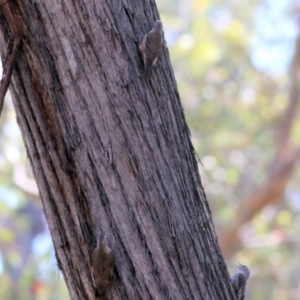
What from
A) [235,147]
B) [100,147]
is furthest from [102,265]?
[235,147]

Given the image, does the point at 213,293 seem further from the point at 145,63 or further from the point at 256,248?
the point at 256,248

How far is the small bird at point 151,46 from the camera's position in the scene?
97cm

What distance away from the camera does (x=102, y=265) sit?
0.93 m

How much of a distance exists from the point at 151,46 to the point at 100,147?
0.62 ft

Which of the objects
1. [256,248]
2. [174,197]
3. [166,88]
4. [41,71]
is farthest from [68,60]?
[256,248]

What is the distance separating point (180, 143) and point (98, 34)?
0.77ft

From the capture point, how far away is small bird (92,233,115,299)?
0.92 meters

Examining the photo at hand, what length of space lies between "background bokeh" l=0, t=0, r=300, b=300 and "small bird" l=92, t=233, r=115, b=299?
327cm

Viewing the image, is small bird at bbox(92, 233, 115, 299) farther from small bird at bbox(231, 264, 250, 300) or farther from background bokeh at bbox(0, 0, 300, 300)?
background bokeh at bbox(0, 0, 300, 300)

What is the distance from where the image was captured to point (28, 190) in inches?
173

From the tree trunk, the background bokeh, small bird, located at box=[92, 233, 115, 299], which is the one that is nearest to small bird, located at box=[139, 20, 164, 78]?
the tree trunk

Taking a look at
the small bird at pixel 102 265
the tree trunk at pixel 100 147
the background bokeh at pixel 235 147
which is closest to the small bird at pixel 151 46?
the tree trunk at pixel 100 147

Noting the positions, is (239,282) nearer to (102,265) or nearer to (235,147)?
(102,265)

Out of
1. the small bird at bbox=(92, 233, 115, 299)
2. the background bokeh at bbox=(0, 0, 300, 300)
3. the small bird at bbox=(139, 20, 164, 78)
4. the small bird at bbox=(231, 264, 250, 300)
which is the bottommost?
the small bird at bbox=(92, 233, 115, 299)
